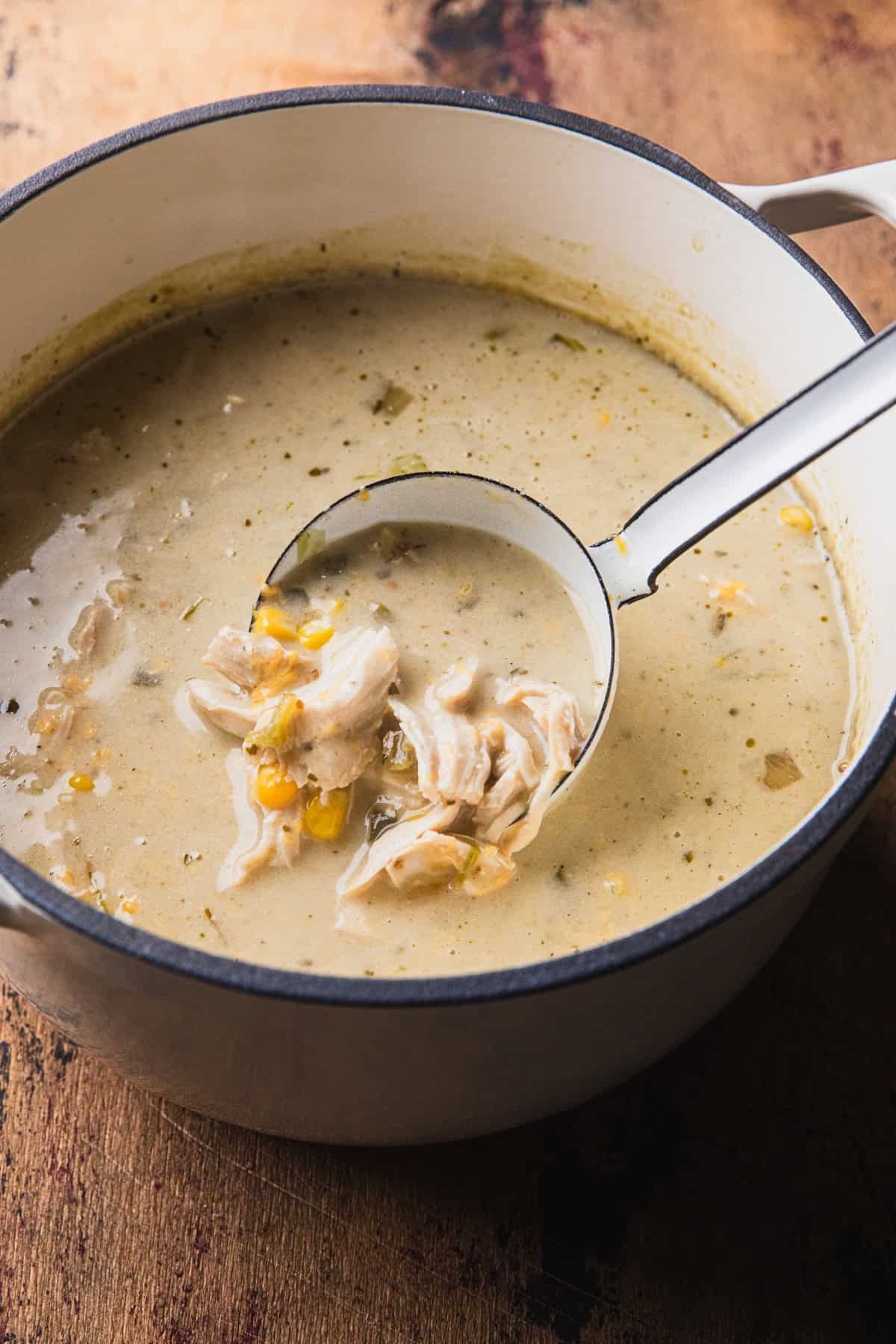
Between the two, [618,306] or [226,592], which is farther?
[618,306]

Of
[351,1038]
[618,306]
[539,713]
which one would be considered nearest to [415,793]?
[539,713]

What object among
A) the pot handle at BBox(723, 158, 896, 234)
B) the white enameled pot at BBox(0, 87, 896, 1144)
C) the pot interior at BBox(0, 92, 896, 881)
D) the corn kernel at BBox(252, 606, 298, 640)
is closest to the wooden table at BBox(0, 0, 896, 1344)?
the white enameled pot at BBox(0, 87, 896, 1144)

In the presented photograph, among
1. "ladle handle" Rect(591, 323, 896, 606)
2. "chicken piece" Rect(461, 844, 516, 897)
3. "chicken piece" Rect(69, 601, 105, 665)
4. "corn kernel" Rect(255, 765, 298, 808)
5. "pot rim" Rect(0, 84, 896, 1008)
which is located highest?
"ladle handle" Rect(591, 323, 896, 606)

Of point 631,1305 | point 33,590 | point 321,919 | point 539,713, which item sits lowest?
point 631,1305

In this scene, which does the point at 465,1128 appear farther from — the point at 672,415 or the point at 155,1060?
the point at 672,415

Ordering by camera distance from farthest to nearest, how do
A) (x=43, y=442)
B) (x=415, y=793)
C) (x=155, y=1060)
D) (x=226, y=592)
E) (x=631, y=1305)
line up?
(x=43, y=442), (x=226, y=592), (x=415, y=793), (x=631, y=1305), (x=155, y=1060)

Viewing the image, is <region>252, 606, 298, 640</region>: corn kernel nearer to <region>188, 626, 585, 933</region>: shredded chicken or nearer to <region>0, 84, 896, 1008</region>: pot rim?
<region>188, 626, 585, 933</region>: shredded chicken
